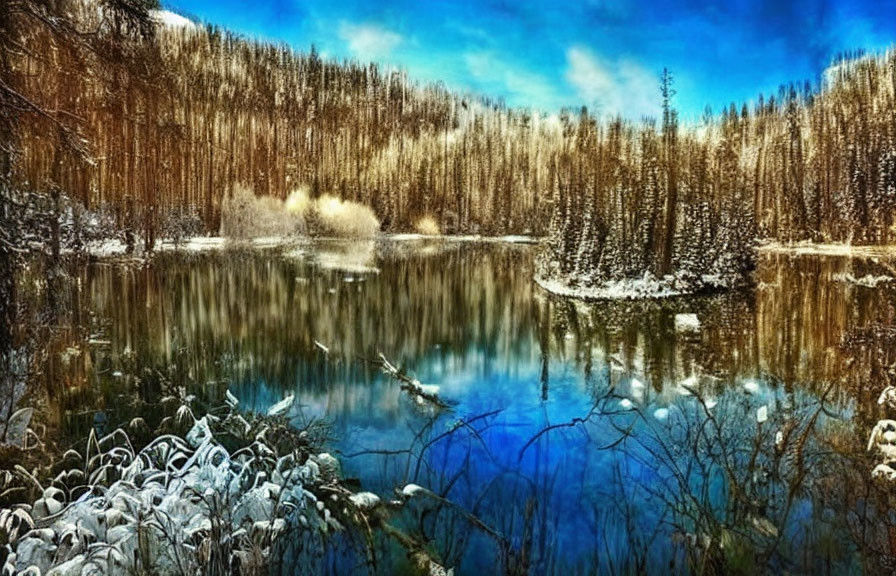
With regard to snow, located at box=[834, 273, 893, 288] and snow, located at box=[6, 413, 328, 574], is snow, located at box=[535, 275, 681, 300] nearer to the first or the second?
snow, located at box=[834, 273, 893, 288]

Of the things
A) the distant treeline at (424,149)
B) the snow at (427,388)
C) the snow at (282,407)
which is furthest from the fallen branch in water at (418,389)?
the distant treeline at (424,149)

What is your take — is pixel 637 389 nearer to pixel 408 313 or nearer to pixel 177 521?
pixel 408 313

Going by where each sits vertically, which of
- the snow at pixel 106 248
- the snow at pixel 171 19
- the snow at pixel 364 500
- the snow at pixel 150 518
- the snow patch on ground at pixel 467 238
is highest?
the snow at pixel 171 19

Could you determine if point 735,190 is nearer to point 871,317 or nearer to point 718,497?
point 871,317

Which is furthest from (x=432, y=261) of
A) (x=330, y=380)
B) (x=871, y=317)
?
(x=871, y=317)

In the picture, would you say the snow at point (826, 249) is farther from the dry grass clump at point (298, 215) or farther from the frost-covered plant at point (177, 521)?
the frost-covered plant at point (177, 521)

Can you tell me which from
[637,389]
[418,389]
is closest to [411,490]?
[418,389]
